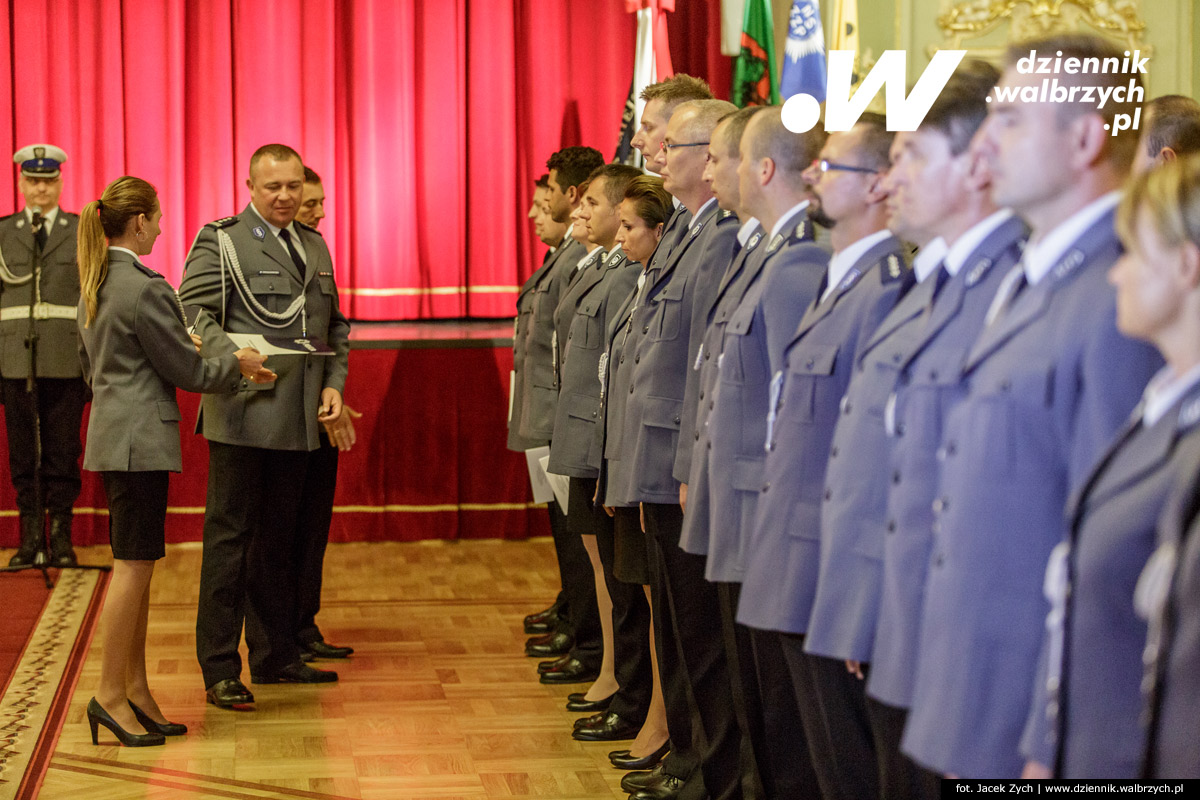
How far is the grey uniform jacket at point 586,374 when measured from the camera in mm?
3498

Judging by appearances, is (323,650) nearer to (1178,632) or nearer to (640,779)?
(640,779)

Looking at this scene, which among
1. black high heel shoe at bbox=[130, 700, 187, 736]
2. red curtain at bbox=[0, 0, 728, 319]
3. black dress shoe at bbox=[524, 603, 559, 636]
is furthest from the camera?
red curtain at bbox=[0, 0, 728, 319]

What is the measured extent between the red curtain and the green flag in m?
0.72

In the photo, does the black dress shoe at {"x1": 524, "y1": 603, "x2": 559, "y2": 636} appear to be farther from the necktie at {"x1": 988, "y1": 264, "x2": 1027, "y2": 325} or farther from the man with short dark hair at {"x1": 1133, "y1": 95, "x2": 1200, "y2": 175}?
the necktie at {"x1": 988, "y1": 264, "x2": 1027, "y2": 325}

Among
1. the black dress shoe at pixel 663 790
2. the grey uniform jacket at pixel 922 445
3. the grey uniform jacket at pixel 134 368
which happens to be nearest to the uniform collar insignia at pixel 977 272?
the grey uniform jacket at pixel 922 445

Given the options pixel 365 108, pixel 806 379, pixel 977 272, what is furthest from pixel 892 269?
pixel 365 108

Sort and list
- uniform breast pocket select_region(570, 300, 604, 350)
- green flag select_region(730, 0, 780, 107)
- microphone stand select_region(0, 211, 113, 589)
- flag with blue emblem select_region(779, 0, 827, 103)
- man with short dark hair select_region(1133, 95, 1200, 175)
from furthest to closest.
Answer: green flag select_region(730, 0, 780, 107) < flag with blue emblem select_region(779, 0, 827, 103) < microphone stand select_region(0, 211, 113, 589) < uniform breast pocket select_region(570, 300, 604, 350) < man with short dark hair select_region(1133, 95, 1200, 175)

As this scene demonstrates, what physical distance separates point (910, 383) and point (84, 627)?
11.9 feet

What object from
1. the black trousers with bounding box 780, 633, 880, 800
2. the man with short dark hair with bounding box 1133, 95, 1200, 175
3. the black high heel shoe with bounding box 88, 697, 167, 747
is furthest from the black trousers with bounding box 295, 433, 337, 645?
the man with short dark hair with bounding box 1133, 95, 1200, 175

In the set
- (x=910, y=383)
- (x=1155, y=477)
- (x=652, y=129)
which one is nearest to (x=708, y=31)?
(x=652, y=129)

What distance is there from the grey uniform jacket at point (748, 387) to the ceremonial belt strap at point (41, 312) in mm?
3777

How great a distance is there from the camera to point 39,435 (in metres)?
5.25

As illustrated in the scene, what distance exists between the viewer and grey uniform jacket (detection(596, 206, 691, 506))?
9.68 ft

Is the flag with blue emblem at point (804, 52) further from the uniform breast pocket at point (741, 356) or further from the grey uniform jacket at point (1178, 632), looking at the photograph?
the grey uniform jacket at point (1178, 632)
